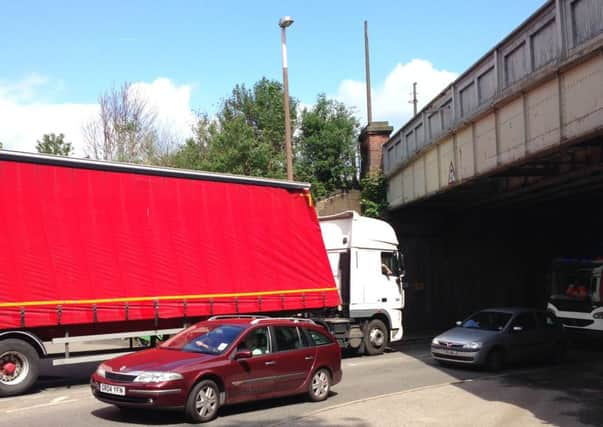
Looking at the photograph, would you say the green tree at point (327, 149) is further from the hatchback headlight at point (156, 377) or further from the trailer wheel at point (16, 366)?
the hatchback headlight at point (156, 377)

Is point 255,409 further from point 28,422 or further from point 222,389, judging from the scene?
point 28,422

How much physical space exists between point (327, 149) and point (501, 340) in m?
26.5

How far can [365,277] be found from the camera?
18406 millimetres

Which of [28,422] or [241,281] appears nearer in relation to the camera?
[28,422]

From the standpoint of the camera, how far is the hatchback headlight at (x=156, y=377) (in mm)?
8727

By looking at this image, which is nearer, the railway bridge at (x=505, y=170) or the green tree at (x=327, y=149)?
the railway bridge at (x=505, y=170)

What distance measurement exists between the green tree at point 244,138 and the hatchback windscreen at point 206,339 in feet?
74.2

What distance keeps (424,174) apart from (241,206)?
27.9ft

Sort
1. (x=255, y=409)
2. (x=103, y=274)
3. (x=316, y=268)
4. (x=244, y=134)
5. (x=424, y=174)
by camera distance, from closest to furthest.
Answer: (x=255, y=409), (x=103, y=274), (x=316, y=268), (x=424, y=174), (x=244, y=134)

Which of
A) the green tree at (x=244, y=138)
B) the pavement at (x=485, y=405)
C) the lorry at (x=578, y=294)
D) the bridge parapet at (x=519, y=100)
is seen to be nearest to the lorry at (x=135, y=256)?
the pavement at (x=485, y=405)

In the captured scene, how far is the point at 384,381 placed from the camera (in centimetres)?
1352

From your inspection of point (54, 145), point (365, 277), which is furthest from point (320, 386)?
point (54, 145)

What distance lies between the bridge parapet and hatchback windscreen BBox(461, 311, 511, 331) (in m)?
3.57

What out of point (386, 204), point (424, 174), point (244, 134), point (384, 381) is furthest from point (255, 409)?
point (244, 134)
